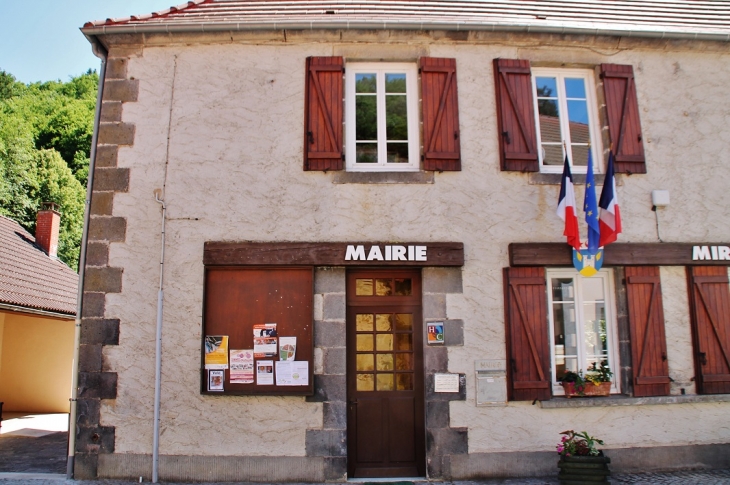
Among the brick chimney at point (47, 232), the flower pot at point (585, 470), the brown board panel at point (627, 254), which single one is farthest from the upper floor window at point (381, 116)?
the brick chimney at point (47, 232)

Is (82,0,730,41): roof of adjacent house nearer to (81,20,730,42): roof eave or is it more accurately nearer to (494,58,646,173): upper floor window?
(81,20,730,42): roof eave

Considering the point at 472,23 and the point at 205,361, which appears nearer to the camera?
the point at 205,361

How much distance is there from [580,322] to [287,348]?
11.6 feet

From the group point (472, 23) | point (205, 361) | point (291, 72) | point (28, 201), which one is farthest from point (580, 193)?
point (28, 201)

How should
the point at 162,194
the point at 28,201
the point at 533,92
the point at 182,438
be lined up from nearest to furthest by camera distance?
1. the point at 182,438
2. the point at 162,194
3. the point at 533,92
4. the point at 28,201

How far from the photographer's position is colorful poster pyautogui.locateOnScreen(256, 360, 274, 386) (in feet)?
22.6

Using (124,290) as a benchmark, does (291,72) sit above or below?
above

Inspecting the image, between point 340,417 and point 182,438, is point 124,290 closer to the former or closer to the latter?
point 182,438

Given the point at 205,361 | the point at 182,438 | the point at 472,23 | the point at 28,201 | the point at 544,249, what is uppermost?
the point at 28,201

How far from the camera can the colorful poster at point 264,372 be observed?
271 inches

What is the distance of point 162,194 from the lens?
7211mm

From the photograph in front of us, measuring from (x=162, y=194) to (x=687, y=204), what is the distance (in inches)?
256

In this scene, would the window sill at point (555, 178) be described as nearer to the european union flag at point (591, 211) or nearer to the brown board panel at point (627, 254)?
the european union flag at point (591, 211)

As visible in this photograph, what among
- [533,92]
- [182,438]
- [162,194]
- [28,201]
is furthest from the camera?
[28,201]
